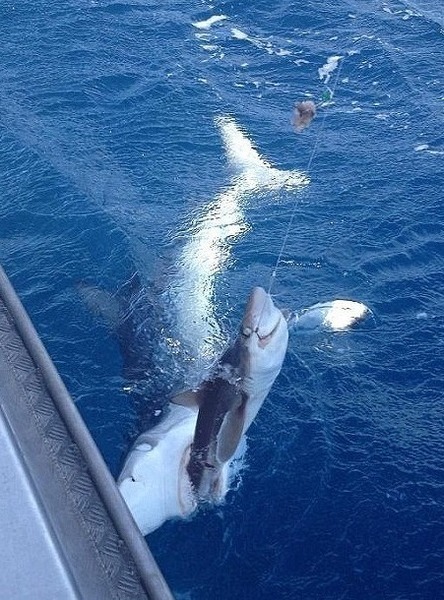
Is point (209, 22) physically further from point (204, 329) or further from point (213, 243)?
point (204, 329)

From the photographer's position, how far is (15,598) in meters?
3.44

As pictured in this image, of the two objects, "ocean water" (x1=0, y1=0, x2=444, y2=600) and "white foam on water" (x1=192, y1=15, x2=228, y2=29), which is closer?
"ocean water" (x1=0, y1=0, x2=444, y2=600)

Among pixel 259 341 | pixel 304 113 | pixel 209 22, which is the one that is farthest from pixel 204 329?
pixel 209 22


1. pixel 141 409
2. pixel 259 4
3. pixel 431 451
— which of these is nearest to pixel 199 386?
pixel 141 409

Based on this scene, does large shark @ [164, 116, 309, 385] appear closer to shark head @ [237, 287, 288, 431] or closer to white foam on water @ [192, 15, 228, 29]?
shark head @ [237, 287, 288, 431]

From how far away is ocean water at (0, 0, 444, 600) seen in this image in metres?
7.29

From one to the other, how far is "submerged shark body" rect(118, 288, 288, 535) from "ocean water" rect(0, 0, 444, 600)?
37 cm

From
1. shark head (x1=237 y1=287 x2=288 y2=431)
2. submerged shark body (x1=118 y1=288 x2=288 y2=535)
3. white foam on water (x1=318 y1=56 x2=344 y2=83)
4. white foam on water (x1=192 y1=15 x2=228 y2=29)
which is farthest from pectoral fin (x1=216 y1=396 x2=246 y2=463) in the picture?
white foam on water (x1=192 y1=15 x2=228 y2=29)

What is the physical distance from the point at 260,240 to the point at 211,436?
4.57 m

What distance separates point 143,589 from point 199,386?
156 inches

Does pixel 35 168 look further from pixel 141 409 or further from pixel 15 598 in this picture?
pixel 15 598

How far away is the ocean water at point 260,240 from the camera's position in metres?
7.29

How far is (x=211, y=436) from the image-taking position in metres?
7.02

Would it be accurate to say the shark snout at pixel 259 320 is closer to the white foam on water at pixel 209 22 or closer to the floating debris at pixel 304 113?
the floating debris at pixel 304 113
